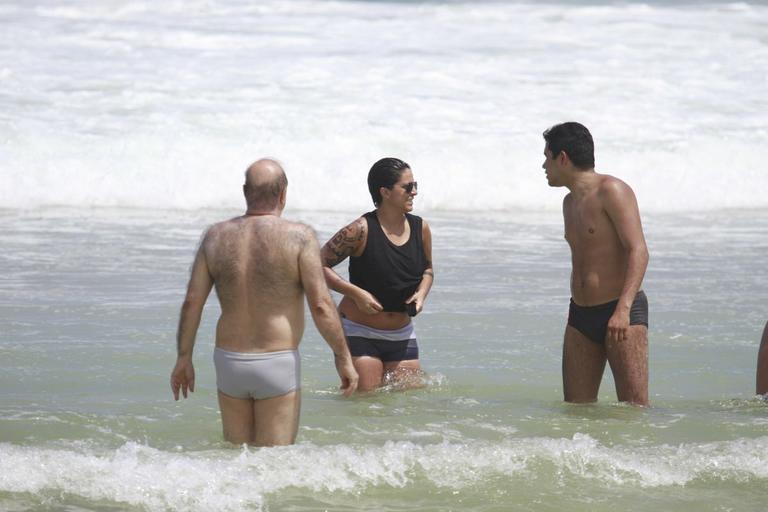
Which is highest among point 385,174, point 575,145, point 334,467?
point 575,145

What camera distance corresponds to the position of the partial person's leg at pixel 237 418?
18.2 ft

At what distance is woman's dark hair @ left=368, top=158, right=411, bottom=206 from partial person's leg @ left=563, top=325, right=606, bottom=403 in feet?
4.26

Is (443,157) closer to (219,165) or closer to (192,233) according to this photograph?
(219,165)

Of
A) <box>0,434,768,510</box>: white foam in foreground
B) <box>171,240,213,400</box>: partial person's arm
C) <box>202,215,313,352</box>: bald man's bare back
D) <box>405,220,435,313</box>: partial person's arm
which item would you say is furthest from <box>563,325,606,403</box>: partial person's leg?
<box>171,240,213,400</box>: partial person's arm

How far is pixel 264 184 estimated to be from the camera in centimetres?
535

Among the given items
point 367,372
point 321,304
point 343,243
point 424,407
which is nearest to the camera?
point 321,304

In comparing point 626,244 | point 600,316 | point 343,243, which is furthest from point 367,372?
point 626,244

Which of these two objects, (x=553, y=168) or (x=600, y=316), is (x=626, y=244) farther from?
(x=553, y=168)

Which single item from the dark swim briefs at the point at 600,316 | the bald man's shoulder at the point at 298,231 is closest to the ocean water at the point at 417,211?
the dark swim briefs at the point at 600,316

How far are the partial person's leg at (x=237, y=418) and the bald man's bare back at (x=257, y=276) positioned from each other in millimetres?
256

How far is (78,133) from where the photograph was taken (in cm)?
1841

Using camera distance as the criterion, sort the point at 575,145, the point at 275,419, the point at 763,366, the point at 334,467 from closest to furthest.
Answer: the point at 275,419 < the point at 334,467 < the point at 575,145 < the point at 763,366

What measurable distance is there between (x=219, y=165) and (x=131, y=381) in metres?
10.1

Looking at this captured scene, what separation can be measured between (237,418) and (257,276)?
65cm
